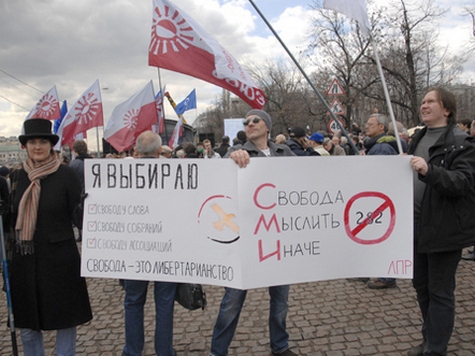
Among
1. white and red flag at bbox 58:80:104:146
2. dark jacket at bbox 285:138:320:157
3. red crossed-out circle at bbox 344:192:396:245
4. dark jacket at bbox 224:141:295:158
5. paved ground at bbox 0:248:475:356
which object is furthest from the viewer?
white and red flag at bbox 58:80:104:146

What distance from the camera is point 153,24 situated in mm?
3963

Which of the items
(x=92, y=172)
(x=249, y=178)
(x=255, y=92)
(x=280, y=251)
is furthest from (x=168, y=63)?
(x=280, y=251)

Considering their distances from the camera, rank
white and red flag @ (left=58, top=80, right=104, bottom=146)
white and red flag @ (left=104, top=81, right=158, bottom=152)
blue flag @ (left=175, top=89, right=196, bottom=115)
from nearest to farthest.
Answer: white and red flag @ (left=104, top=81, right=158, bottom=152), white and red flag @ (left=58, top=80, right=104, bottom=146), blue flag @ (left=175, top=89, right=196, bottom=115)

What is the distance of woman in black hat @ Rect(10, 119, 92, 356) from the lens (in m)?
2.77

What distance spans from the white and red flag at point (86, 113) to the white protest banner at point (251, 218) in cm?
742

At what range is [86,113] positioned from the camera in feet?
32.2

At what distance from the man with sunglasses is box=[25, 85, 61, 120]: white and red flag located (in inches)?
405

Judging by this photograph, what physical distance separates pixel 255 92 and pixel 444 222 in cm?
205

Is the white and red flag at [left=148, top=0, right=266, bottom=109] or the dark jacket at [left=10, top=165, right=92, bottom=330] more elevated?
the white and red flag at [left=148, top=0, right=266, bottom=109]

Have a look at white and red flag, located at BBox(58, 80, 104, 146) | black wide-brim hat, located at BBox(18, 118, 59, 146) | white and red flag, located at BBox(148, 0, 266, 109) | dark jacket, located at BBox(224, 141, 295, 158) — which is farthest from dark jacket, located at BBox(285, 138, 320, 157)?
white and red flag, located at BBox(58, 80, 104, 146)

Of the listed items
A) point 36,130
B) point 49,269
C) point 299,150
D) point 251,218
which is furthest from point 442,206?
point 299,150

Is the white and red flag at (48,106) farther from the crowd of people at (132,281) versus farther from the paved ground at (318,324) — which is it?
the crowd of people at (132,281)

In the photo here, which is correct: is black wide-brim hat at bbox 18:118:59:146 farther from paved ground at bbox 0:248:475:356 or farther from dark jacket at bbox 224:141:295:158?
paved ground at bbox 0:248:475:356

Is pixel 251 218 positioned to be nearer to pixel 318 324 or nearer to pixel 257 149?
pixel 257 149
